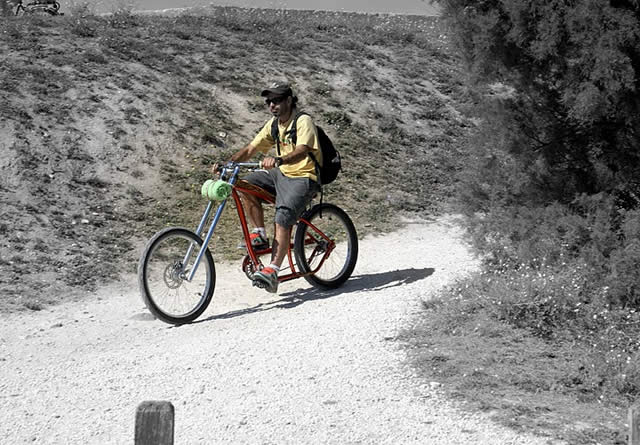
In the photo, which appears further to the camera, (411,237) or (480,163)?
(411,237)

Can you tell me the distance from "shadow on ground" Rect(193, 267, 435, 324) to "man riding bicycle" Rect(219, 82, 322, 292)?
1.17ft

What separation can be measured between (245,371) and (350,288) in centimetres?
236

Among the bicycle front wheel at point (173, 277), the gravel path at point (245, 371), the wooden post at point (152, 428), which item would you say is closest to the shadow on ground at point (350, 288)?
the gravel path at point (245, 371)

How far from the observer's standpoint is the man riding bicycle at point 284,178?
7.55 m

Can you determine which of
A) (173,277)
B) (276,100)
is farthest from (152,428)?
(276,100)

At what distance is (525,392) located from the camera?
5426mm

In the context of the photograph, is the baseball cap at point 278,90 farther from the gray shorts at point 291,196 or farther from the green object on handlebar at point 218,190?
the green object on handlebar at point 218,190

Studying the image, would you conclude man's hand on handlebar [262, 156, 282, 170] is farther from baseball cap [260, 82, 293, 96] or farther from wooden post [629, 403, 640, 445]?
wooden post [629, 403, 640, 445]

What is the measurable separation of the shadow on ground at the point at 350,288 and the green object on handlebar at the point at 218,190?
41.7 inches

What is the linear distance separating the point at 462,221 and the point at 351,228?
3.33 feet

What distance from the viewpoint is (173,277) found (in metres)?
7.29

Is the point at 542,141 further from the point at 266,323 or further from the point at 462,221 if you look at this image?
the point at 266,323

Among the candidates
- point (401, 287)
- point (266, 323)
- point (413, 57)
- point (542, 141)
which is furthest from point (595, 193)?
point (413, 57)

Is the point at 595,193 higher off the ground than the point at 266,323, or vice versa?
the point at 595,193
